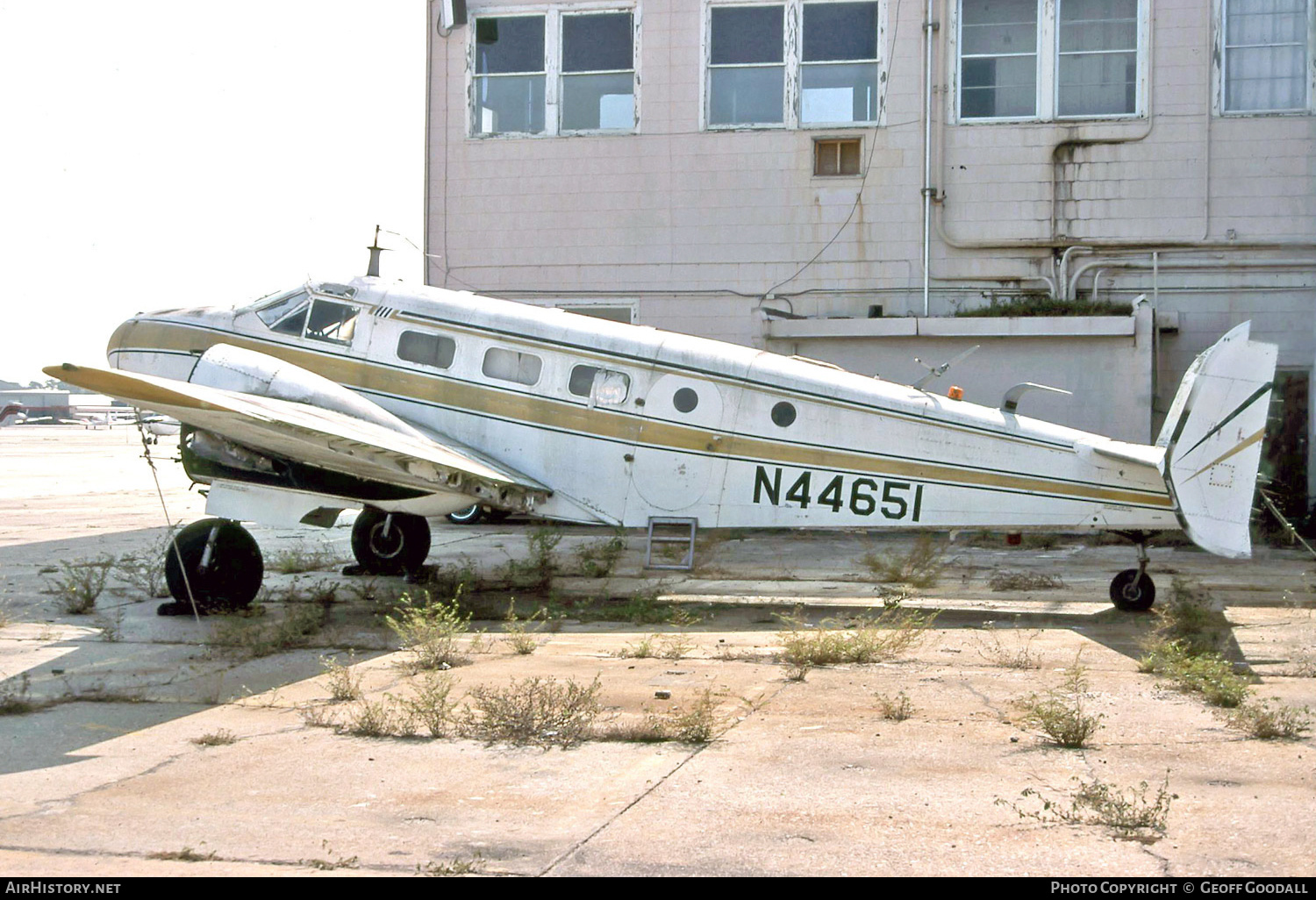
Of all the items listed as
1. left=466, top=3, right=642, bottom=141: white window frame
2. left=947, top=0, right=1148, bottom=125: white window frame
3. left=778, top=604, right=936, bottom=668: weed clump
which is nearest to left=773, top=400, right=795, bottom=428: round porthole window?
left=778, top=604, right=936, bottom=668: weed clump

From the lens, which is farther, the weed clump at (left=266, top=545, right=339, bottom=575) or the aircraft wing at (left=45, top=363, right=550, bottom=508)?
the weed clump at (left=266, top=545, right=339, bottom=575)

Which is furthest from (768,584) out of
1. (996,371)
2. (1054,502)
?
(996,371)

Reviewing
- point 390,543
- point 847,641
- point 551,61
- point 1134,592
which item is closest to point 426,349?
point 390,543

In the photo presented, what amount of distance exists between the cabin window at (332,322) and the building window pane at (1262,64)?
1457cm

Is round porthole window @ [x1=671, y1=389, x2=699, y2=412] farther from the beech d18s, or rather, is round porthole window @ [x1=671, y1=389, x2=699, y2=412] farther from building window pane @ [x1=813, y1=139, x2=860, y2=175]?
building window pane @ [x1=813, y1=139, x2=860, y2=175]

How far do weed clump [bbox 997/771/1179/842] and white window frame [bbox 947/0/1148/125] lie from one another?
1617 centimetres

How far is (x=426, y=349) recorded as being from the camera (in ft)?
42.1

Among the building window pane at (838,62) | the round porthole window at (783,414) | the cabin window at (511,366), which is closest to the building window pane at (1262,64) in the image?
the building window pane at (838,62)

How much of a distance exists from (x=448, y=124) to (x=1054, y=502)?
46.8ft

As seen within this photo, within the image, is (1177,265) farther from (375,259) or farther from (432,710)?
(432,710)

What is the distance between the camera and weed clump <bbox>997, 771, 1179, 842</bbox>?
5.43 meters

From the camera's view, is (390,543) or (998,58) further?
(998,58)

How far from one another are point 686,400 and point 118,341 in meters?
6.30

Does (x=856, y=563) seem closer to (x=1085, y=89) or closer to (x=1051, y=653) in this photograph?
(x=1051, y=653)
